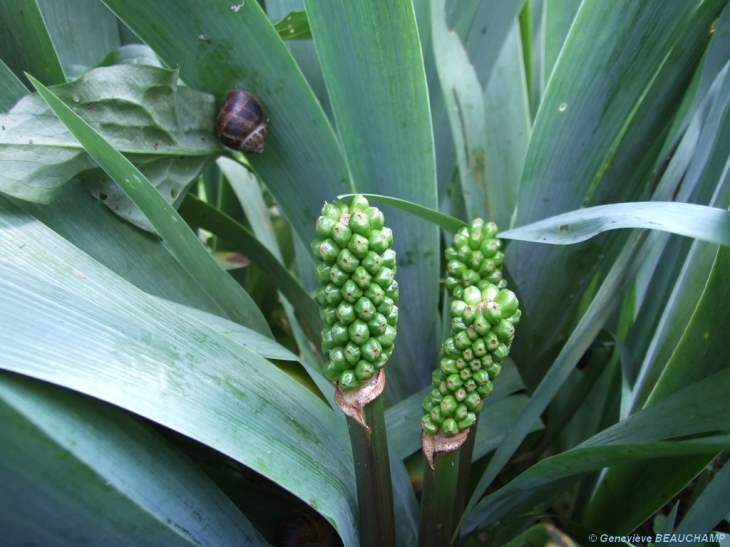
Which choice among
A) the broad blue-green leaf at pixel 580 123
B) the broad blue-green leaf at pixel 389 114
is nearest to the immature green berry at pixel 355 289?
the broad blue-green leaf at pixel 389 114

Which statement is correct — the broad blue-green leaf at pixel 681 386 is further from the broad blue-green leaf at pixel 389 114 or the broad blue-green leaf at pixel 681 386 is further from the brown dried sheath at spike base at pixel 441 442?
the broad blue-green leaf at pixel 389 114

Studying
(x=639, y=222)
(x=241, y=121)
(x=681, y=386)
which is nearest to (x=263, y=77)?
(x=241, y=121)

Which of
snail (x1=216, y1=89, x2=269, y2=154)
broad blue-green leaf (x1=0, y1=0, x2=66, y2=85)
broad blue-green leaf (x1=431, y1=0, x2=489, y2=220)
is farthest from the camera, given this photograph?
broad blue-green leaf (x1=431, y1=0, x2=489, y2=220)

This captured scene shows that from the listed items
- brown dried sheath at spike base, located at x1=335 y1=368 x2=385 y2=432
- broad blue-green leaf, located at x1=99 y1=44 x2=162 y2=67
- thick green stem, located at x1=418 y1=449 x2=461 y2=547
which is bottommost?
thick green stem, located at x1=418 y1=449 x2=461 y2=547

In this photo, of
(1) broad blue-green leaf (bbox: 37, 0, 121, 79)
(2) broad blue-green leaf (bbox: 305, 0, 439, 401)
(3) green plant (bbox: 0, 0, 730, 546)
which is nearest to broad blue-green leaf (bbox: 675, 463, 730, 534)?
(3) green plant (bbox: 0, 0, 730, 546)

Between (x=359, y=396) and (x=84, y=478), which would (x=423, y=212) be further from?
(x=84, y=478)

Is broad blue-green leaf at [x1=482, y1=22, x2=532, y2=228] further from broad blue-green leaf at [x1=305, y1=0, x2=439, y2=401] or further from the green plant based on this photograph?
broad blue-green leaf at [x1=305, y1=0, x2=439, y2=401]

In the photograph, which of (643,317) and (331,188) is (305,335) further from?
(643,317)
